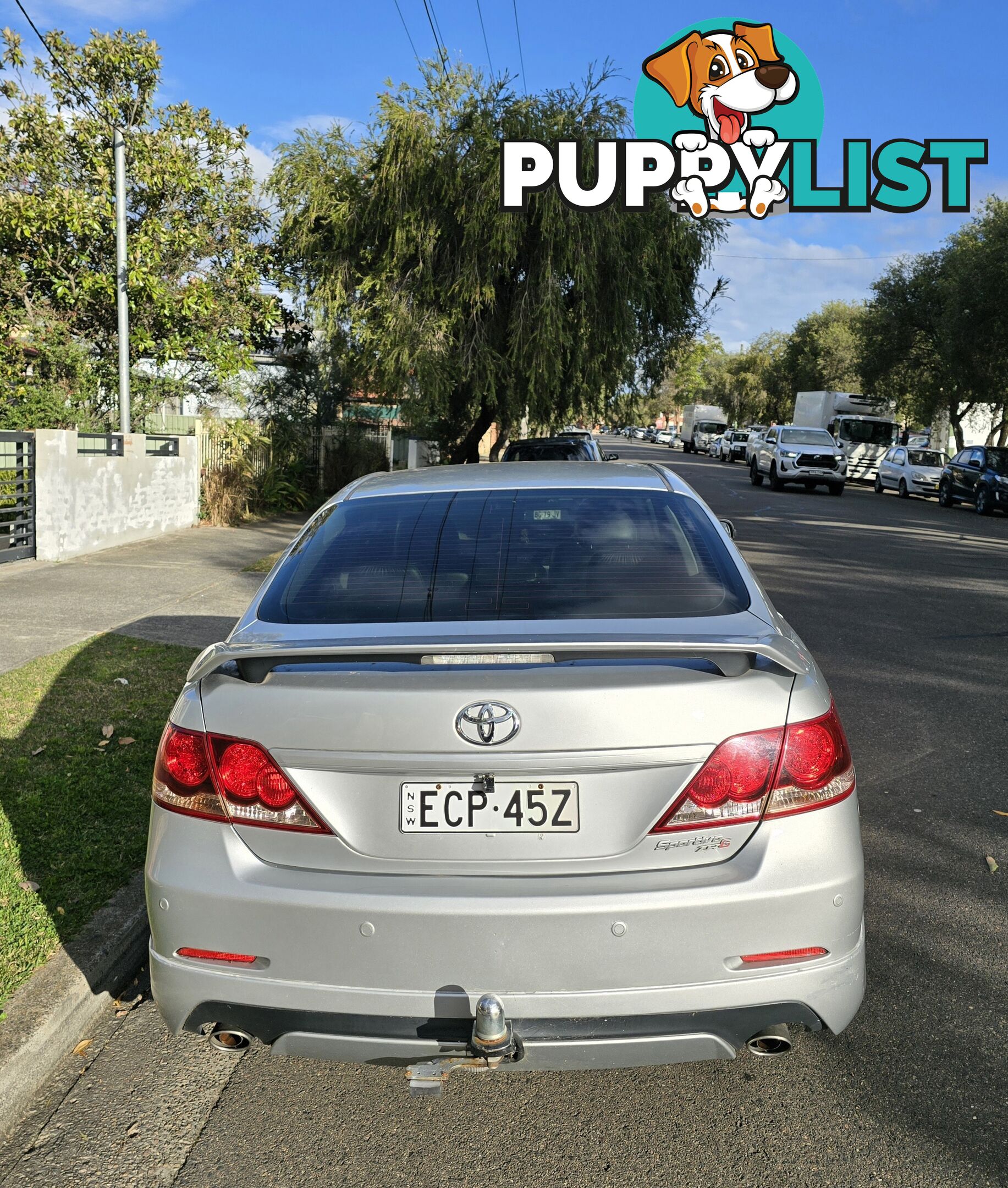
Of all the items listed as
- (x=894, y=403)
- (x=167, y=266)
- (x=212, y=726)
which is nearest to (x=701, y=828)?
(x=212, y=726)

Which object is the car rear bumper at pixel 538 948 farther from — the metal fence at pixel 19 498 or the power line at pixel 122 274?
Answer: the power line at pixel 122 274

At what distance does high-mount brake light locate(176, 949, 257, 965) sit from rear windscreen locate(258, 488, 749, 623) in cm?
89

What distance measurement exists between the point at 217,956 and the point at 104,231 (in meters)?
17.6

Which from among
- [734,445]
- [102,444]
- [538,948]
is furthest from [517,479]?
[734,445]

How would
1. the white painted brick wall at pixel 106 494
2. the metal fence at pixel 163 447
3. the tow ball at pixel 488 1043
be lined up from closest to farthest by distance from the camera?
the tow ball at pixel 488 1043, the white painted brick wall at pixel 106 494, the metal fence at pixel 163 447

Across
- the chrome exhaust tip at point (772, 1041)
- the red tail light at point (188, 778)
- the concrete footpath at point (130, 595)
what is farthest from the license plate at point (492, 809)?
the concrete footpath at point (130, 595)

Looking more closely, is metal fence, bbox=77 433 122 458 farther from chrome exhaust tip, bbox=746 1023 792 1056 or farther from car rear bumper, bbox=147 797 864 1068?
chrome exhaust tip, bbox=746 1023 792 1056

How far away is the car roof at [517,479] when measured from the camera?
12.9ft

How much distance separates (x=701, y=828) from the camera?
8.45ft

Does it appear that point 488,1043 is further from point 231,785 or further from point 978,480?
point 978,480

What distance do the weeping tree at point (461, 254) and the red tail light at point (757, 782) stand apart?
18203 millimetres

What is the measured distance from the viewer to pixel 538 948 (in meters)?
2.51

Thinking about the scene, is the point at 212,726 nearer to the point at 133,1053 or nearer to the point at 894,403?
the point at 133,1053

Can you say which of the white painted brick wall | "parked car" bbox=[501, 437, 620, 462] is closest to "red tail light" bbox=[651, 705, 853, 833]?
the white painted brick wall
